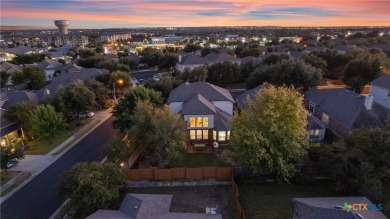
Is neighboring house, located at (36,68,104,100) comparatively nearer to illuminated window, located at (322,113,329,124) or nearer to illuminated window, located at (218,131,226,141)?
illuminated window, located at (218,131,226,141)

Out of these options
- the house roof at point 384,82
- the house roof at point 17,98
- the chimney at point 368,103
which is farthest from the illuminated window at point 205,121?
the house roof at point 17,98

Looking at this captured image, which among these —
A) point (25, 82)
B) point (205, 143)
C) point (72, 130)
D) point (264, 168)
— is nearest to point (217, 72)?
point (205, 143)

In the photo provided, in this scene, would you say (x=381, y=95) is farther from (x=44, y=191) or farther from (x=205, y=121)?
(x=44, y=191)

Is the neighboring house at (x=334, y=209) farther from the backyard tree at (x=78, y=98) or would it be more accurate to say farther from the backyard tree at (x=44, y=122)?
the backyard tree at (x=78, y=98)

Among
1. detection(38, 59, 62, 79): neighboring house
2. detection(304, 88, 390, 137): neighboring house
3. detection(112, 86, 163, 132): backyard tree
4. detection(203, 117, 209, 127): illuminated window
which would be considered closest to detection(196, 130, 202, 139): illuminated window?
detection(203, 117, 209, 127): illuminated window

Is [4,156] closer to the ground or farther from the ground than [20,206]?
farther from the ground

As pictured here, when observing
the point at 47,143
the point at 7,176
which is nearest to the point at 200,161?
the point at 7,176

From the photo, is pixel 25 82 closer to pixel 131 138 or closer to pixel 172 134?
pixel 131 138
